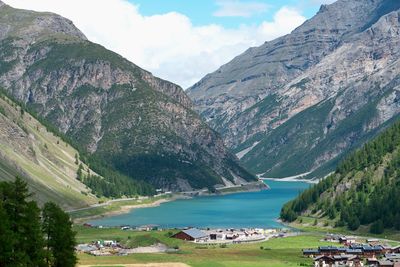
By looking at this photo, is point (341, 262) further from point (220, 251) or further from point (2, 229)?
point (2, 229)

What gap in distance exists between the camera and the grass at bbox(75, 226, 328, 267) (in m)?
146

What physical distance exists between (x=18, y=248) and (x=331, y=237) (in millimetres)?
140781

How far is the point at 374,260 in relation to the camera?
478 ft

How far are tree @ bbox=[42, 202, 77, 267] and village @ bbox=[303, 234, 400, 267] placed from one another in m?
75.3

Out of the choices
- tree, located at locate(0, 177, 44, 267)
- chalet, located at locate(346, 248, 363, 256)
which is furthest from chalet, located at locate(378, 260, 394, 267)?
tree, located at locate(0, 177, 44, 267)

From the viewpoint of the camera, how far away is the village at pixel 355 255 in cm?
14350

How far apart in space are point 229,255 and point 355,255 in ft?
85.2

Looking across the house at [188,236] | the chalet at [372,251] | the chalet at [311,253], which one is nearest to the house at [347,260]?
the chalet at [311,253]

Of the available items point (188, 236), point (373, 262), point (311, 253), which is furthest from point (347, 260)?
point (188, 236)

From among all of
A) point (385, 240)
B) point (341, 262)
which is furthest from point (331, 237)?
point (341, 262)

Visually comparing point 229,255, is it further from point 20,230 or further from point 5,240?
point 5,240

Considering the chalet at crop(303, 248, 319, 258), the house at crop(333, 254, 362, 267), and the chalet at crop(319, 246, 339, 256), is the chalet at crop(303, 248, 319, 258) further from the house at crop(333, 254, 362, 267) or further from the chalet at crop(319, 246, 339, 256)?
the house at crop(333, 254, 362, 267)

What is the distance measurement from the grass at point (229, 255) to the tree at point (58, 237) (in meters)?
66.1

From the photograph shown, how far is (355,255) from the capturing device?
15500cm
